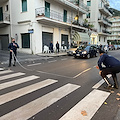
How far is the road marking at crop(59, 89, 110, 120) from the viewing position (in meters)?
2.96

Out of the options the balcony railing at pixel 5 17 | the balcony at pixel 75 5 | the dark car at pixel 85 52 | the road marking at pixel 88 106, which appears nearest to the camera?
the road marking at pixel 88 106

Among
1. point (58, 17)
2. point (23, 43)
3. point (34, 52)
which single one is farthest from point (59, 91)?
point (58, 17)

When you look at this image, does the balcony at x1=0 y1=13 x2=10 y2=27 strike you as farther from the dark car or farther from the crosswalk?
the crosswalk

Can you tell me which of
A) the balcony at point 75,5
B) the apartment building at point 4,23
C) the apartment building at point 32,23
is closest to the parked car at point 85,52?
the apartment building at point 32,23

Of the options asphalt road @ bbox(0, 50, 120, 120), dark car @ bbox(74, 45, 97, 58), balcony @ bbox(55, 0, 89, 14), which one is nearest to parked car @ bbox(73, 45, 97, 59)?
dark car @ bbox(74, 45, 97, 58)

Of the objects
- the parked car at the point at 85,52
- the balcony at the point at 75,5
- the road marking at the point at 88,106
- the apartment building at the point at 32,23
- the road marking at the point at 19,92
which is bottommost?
the road marking at the point at 88,106

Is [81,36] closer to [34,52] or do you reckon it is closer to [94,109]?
[34,52]

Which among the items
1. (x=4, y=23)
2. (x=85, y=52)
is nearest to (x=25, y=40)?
(x=4, y=23)

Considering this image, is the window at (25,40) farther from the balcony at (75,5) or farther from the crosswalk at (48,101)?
the crosswalk at (48,101)

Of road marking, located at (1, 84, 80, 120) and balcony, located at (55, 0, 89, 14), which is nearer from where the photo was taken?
road marking, located at (1, 84, 80, 120)

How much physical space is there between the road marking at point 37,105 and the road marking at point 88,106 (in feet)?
2.26

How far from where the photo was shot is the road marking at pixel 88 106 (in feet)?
9.70

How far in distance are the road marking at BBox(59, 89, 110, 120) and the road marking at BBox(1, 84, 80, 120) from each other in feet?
2.26

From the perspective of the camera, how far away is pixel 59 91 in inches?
175
